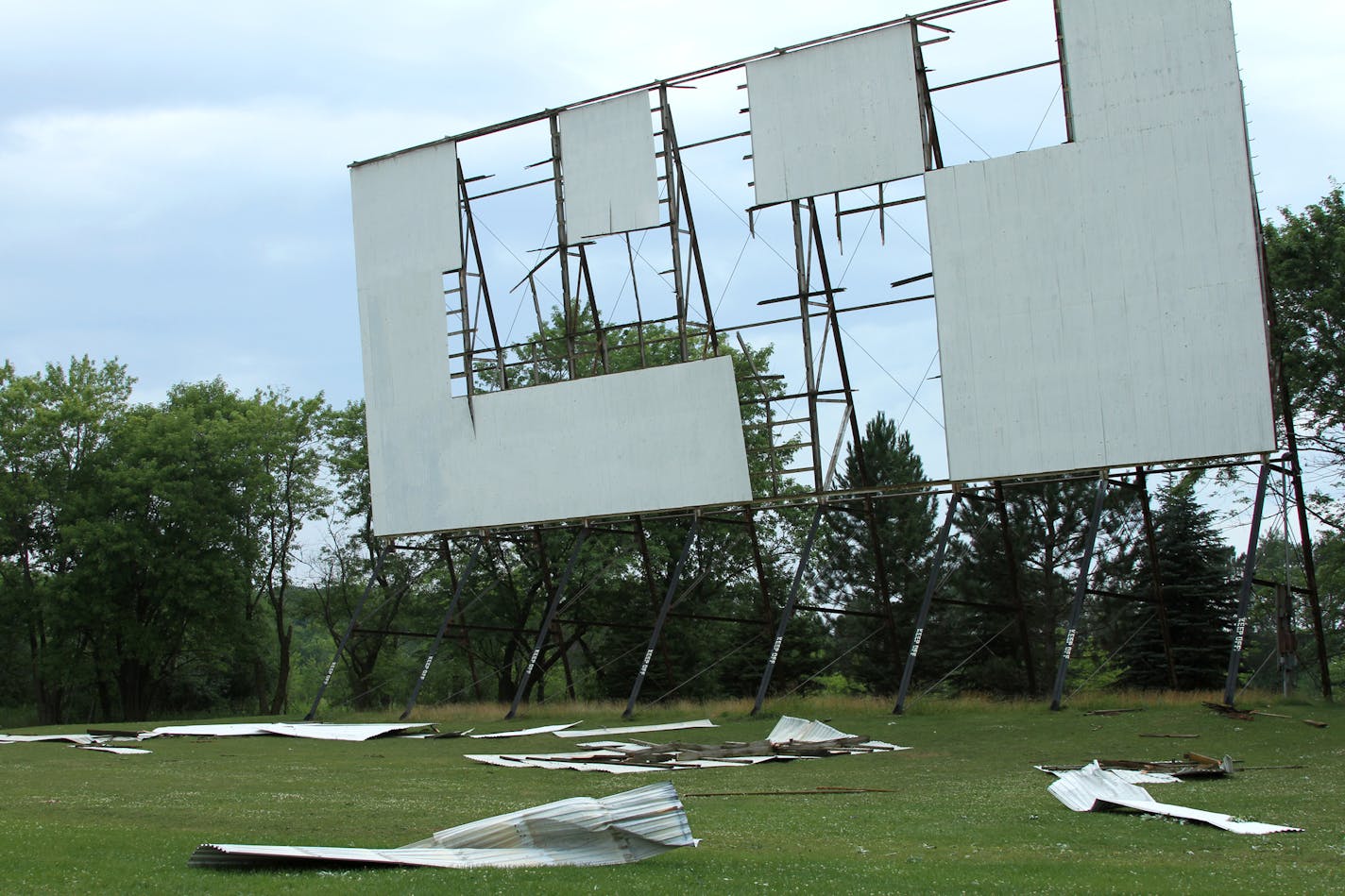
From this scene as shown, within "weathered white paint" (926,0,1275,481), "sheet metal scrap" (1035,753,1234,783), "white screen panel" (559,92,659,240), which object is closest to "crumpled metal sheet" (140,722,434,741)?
"white screen panel" (559,92,659,240)

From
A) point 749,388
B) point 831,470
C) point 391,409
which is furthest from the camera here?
point 749,388

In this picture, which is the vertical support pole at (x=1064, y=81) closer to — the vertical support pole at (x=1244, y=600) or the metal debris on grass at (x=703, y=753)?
the vertical support pole at (x=1244, y=600)

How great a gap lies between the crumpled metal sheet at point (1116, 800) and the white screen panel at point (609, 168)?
1856 centimetres

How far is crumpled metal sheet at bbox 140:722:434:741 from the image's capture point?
82.8 ft

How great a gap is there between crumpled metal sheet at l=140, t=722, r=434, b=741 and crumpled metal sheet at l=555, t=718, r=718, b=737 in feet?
11.6

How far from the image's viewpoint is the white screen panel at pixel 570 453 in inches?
1129

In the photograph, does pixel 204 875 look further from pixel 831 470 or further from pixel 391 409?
pixel 391 409

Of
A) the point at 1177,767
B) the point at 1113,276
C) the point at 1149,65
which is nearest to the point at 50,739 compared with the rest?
the point at 1177,767

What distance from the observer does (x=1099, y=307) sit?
80.3 feet

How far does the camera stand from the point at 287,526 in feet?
157

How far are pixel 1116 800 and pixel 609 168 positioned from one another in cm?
2109

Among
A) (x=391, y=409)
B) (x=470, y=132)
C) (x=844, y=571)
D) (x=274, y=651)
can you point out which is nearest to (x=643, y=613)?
(x=844, y=571)

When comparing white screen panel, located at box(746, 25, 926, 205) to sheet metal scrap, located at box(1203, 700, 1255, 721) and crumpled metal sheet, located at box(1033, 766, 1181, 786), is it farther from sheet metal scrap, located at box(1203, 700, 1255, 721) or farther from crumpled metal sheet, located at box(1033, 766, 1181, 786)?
crumpled metal sheet, located at box(1033, 766, 1181, 786)

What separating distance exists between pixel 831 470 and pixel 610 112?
9.72m
